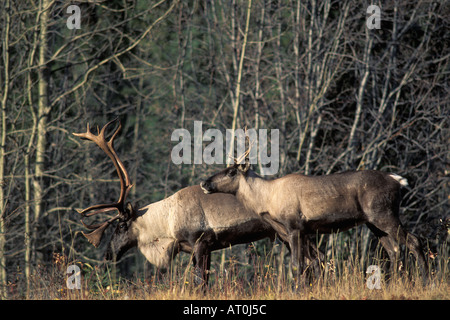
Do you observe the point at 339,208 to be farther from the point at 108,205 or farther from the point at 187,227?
the point at 108,205

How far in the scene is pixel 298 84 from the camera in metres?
13.4

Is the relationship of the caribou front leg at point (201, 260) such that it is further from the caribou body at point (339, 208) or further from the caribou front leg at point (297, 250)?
the caribou front leg at point (297, 250)

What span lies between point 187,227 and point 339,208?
1753 mm

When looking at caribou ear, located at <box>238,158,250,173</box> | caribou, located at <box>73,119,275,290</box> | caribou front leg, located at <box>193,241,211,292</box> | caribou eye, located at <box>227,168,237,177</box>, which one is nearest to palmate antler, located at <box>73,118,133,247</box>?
caribou, located at <box>73,119,275,290</box>

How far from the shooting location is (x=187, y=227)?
7699 mm

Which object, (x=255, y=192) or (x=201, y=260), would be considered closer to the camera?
(x=255, y=192)

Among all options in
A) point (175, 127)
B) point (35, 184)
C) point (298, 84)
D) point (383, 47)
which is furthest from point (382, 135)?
point (35, 184)

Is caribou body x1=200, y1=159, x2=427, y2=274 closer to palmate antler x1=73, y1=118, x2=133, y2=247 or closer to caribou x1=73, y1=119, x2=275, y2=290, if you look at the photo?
caribou x1=73, y1=119, x2=275, y2=290

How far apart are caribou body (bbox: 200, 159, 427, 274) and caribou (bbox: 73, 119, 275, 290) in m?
0.47

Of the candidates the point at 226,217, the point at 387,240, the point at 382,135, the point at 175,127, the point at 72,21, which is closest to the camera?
the point at 387,240

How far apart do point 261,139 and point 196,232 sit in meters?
5.76

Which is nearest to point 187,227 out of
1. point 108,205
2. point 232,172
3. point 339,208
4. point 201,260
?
point 201,260
